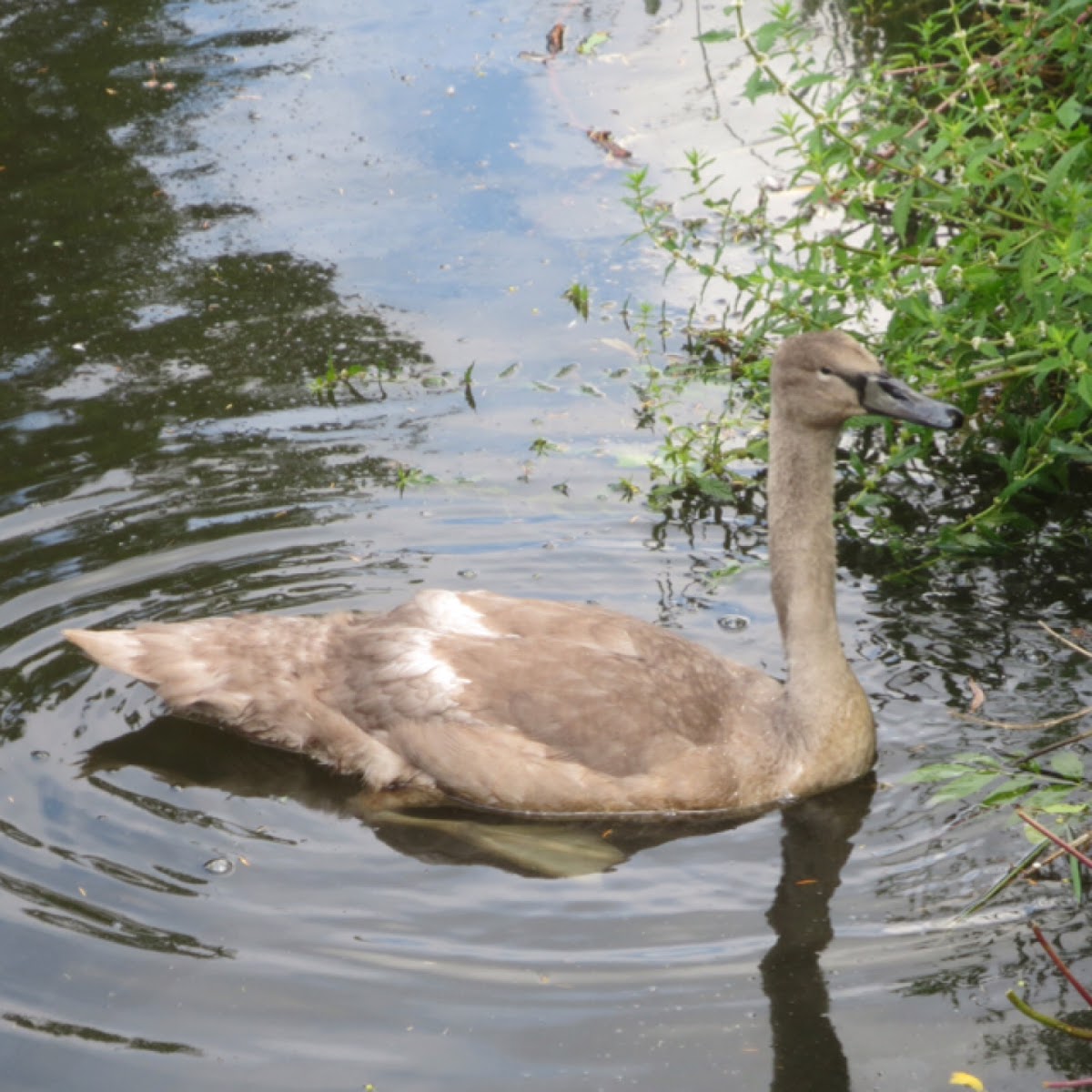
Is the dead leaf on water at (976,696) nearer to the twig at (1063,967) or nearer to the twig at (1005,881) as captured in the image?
the twig at (1005,881)

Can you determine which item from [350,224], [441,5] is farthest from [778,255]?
[441,5]

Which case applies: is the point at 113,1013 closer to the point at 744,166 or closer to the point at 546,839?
the point at 546,839

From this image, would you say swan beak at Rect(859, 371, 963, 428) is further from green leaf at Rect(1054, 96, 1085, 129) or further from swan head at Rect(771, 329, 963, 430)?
green leaf at Rect(1054, 96, 1085, 129)

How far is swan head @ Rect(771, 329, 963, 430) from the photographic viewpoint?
5816 mm

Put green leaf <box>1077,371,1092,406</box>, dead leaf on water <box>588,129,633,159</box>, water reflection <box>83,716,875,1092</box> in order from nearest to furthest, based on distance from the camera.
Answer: water reflection <box>83,716,875,1092</box> < green leaf <box>1077,371,1092,406</box> < dead leaf on water <box>588,129,633,159</box>

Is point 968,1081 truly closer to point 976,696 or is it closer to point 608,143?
point 976,696

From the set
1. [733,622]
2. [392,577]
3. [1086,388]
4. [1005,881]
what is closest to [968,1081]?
[1005,881]

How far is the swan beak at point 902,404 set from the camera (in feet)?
18.8

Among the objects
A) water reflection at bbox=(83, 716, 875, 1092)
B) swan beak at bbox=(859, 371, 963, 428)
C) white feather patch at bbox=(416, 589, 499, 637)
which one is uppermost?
swan beak at bbox=(859, 371, 963, 428)

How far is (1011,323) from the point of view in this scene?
670 centimetres

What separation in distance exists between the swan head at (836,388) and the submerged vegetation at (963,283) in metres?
0.60

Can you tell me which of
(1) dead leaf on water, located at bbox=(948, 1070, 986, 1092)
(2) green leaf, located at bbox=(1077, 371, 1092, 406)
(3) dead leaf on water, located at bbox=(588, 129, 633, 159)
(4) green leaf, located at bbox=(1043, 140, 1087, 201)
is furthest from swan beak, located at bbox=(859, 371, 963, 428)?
(3) dead leaf on water, located at bbox=(588, 129, 633, 159)

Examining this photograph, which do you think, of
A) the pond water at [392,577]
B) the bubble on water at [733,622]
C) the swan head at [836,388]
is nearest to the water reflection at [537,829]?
the pond water at [392,577]

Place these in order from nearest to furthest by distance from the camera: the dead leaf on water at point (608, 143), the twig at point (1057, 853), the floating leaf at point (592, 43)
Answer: the twig at point (1057, 853) → the dead leaf on water at point (608, 143) → the floating leaf at point (592, 43)
